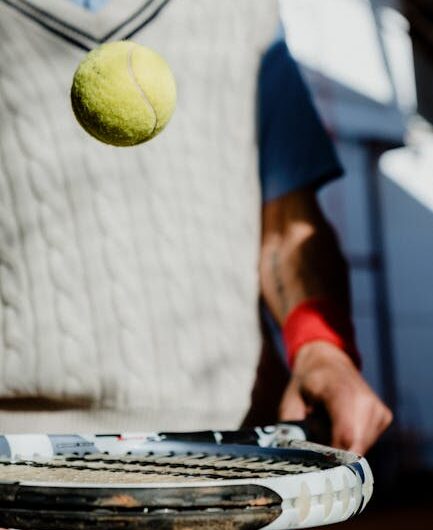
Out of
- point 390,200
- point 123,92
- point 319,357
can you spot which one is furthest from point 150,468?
point 390,200

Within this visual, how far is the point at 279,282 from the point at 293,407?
20 cm

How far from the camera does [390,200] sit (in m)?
2.96

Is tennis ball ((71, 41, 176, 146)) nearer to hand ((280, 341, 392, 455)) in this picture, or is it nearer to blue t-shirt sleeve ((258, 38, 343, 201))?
hand ((280, 341, 392, 455))

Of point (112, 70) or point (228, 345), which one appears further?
point (228, 345)

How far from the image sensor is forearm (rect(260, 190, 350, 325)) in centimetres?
113

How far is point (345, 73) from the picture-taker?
279 centimetres

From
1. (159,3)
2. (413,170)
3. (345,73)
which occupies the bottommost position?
(413,170)

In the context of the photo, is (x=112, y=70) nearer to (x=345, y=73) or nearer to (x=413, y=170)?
(x=345, y=73)

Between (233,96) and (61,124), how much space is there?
209 mm

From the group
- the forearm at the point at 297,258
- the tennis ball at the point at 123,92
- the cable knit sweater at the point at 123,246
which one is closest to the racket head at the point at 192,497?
the tennis ball at the point at 123,92

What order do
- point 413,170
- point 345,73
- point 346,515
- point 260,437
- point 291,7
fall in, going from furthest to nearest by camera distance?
point 413,170 < point 345,73 < point 291,7 < point 260,437 < point 346,515

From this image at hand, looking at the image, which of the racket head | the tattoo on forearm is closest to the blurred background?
the tattoo on forearm

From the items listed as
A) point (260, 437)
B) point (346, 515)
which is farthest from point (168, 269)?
point (346, 515)

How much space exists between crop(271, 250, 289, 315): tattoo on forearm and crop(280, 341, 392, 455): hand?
0.32 ft
